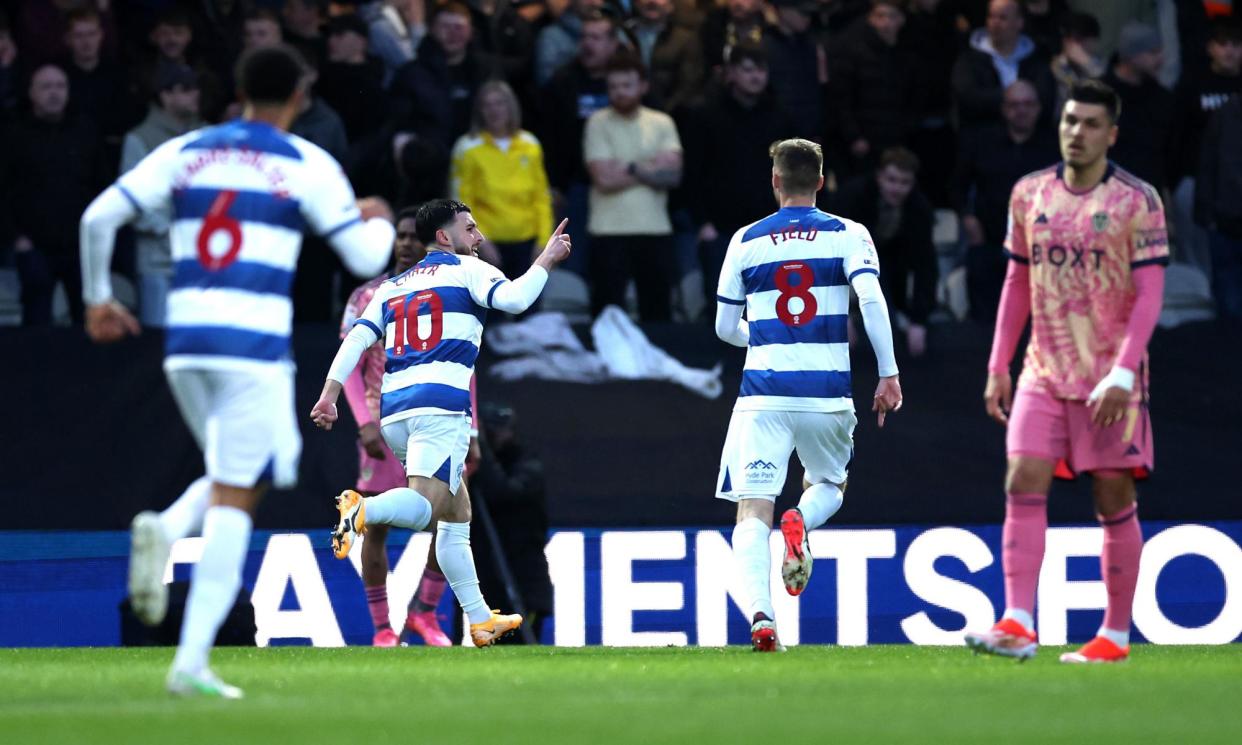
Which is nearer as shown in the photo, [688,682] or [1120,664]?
[688,682]

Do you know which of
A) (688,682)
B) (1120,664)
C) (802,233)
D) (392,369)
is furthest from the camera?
(392,369)

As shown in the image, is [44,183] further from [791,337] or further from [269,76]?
[269,76]

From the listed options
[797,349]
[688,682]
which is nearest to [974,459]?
[797,349]

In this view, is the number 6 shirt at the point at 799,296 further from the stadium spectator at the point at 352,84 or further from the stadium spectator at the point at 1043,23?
the stadium spectator at the point at 1043,23

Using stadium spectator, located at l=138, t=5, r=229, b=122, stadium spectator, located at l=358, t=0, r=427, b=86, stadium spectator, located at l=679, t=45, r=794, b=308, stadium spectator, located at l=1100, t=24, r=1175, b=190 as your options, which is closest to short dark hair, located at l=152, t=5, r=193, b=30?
stadium spectator, located at l=138, t=5, r=229, b=122

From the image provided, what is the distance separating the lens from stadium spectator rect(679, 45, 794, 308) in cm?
1473

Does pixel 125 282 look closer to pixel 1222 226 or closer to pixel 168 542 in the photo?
pixel 1222 226

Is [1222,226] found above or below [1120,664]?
above

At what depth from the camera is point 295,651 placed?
10438 millimetres

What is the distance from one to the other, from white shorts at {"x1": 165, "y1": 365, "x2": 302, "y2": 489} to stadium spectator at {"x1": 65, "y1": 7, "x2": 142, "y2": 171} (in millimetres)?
8245

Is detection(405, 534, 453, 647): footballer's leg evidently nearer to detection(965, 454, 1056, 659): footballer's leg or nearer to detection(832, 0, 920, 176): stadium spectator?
detection(965, 454, 1056, 659): footballer's leg

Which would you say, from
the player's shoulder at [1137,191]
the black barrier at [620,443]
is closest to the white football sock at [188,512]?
the player's shoulder at [1137,191]

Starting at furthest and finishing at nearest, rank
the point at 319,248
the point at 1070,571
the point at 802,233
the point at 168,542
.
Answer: the point at 319,248 → the point at 1070,571 → the point at 802,233 → the point at 168,542

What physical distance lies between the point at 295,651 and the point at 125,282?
5.22m
